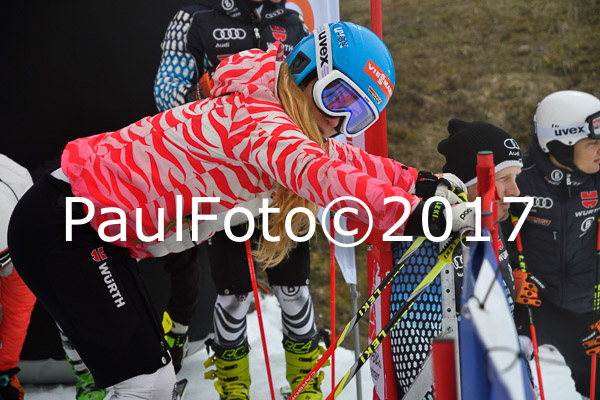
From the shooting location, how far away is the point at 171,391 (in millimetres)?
1975

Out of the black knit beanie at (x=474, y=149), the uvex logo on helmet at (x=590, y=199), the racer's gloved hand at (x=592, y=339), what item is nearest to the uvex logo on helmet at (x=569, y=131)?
the uvex logo on helmet at (x=590, y=199)

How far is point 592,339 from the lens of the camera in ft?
10.1

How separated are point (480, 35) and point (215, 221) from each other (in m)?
8.51

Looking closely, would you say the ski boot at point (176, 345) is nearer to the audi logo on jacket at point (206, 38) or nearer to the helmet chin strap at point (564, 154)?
the audi logo on jacket at point (206, 38)

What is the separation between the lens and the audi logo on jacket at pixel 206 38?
3.24 m

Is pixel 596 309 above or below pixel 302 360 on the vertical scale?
above

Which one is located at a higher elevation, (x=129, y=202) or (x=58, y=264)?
(x=129, y=202)

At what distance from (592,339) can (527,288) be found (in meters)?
0.40

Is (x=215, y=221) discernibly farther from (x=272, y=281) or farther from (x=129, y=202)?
(x=272, y=281)

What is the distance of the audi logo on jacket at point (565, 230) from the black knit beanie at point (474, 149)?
0.73 metres

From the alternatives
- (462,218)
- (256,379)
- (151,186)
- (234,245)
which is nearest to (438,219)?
(462,218)

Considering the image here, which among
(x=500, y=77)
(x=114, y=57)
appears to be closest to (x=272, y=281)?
(x=114, y=57)

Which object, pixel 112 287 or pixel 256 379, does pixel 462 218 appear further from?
pixel 256 379

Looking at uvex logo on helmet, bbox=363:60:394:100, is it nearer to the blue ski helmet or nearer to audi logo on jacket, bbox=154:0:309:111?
the blue ski helmet
